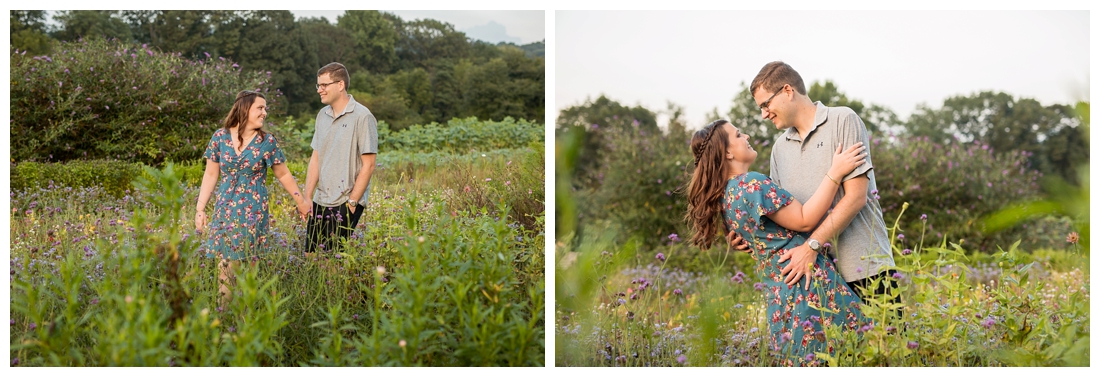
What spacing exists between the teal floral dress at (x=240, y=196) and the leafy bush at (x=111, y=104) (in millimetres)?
1790

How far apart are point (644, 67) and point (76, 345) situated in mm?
4058

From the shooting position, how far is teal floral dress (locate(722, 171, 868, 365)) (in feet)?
7.43

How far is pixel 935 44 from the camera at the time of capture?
6645mm

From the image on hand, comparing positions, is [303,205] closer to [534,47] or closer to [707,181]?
[534,47]

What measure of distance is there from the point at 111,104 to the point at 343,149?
3059mm

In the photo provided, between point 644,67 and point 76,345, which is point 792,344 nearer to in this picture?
point 76,345

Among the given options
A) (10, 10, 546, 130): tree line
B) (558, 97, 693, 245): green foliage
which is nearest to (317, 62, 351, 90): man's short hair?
(10, 10, 546, 130): tree line

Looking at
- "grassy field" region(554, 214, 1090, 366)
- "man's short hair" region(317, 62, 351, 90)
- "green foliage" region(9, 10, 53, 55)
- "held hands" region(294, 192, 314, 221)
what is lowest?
"grassy field" region(554, 214, 1090, 366)

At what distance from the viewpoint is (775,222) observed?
2348 mm

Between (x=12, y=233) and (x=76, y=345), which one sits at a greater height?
(x=12, y=233)

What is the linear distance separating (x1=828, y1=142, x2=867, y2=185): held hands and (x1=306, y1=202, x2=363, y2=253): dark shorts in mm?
1955

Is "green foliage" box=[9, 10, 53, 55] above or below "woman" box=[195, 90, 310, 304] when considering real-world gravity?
above

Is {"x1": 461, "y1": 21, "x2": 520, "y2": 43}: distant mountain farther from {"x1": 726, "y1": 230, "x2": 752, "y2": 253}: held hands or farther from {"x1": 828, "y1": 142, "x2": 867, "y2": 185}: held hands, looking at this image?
{"x1": 828, "y1": 142, "x2": 867, "y2": 185}: held hands
